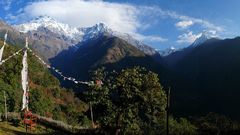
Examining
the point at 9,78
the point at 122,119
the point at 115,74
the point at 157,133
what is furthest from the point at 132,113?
the point at 9,78

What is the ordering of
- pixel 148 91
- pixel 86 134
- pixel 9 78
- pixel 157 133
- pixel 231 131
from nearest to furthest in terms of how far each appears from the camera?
pixel 148 91
pixel 231 131
pixel 86 134
pixel 157 133
pixel 9 78

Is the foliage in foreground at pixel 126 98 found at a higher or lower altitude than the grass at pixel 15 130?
higher

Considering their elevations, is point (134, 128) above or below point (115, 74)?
below

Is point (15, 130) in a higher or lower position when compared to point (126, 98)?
lower

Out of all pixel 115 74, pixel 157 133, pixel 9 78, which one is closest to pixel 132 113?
pixel 115 74

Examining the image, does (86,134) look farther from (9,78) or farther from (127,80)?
(9,78)

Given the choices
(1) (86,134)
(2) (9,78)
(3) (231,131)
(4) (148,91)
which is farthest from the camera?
(2) (9,78)

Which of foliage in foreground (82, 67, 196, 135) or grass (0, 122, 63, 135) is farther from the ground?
foliage in foreground (82, 67, 196, 135)

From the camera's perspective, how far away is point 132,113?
217 feet

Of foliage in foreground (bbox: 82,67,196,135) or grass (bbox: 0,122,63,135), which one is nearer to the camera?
foliage in foreground (bbox: 82,67,196,135)

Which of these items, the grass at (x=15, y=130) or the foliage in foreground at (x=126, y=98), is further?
the grass at (x=15, y=130)

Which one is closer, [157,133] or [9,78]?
[157,133]

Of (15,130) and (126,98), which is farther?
(15,130)

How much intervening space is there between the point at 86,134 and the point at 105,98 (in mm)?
22202
